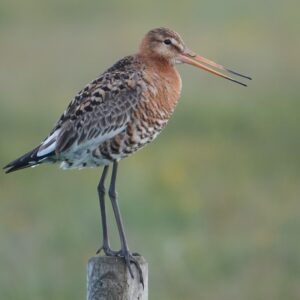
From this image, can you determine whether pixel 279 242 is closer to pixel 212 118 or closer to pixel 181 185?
pixel 181 185

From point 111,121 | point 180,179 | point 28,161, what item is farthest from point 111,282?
point 180,179

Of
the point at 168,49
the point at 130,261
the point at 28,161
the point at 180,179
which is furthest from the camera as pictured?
the point at 180,179

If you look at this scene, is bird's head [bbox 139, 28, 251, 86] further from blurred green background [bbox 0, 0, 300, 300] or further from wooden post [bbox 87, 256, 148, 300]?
blurred green background [bbox 0, 0, 300, 300]

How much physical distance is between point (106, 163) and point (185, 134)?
7353 mm

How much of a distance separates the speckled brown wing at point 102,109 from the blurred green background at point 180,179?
2.25 metres

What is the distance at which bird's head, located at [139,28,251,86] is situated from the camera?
811 centimetres

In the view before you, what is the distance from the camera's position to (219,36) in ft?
69.4

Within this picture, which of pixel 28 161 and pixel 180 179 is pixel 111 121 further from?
pixel 180 179

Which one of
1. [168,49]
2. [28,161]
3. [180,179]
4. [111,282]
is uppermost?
[180,179]

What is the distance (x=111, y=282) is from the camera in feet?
20.9

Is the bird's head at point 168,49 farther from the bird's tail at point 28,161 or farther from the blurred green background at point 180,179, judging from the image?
the blurred green background at point 180,179

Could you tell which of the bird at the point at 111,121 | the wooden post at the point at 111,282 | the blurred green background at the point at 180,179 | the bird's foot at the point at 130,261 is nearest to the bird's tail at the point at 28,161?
the bird at the point at 111,121

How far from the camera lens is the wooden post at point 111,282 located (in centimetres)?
632

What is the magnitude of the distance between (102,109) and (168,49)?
0.54 m
